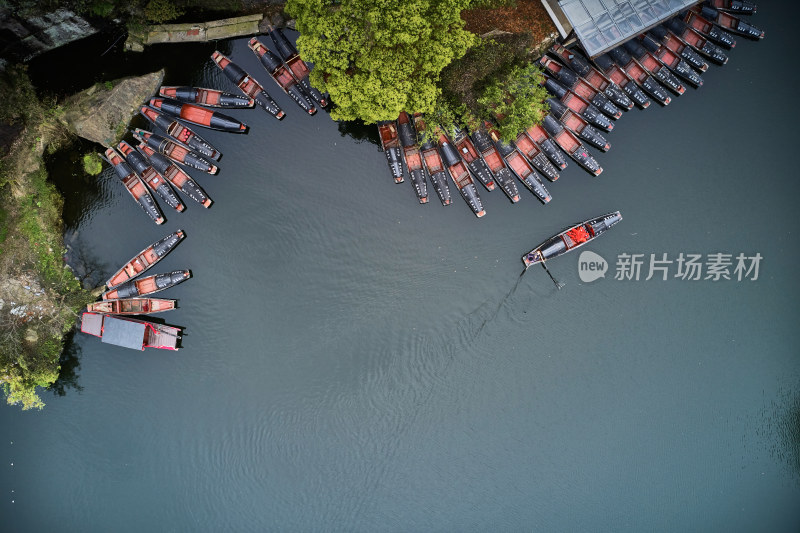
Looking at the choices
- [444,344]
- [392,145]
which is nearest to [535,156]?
[392,145]

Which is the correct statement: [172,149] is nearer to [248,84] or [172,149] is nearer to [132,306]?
[248,84]

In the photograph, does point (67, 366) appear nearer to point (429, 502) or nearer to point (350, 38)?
point (429, 502)

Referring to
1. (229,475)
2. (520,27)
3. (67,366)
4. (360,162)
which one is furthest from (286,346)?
(520,27)

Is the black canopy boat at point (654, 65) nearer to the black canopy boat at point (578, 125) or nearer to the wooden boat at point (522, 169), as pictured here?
the black canopy boat at point (578, 125)

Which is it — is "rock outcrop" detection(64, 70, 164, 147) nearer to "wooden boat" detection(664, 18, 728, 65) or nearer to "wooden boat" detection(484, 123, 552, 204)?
"wooden boat" detection(484, 123, 552, 204)

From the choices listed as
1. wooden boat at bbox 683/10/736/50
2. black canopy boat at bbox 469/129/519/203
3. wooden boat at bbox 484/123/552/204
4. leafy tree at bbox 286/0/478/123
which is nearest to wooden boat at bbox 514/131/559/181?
wooden boat at bbox 484/123/552/204
